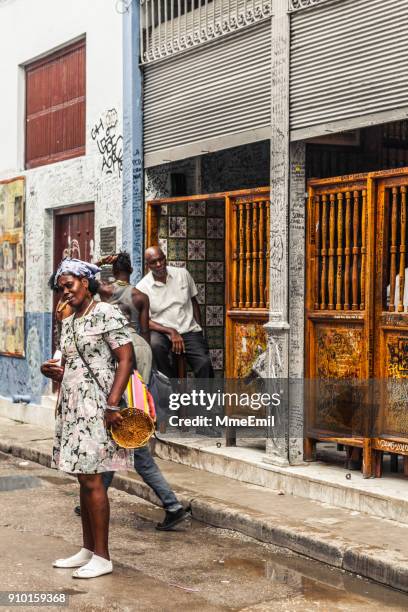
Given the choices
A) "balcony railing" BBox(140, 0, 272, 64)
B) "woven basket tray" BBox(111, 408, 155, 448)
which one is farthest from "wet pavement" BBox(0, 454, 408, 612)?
"balcony railing" BBox(140, 0, 272, 64)

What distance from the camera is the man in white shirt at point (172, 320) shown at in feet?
34.5

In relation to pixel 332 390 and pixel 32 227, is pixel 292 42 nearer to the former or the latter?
pixel 332 390

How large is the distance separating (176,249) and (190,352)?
121 centimetres

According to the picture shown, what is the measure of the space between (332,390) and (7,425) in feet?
19.0

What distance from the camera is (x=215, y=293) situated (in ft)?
37.0

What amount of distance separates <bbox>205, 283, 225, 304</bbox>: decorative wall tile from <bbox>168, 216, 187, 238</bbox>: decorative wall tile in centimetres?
58

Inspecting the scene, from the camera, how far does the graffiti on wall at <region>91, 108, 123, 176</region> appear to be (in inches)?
462

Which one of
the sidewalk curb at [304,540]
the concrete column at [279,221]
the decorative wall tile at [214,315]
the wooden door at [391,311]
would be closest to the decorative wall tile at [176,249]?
the decorative wall tile at [214,315]

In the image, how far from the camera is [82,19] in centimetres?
1247

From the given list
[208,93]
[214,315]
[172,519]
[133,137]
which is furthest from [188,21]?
[172,519]

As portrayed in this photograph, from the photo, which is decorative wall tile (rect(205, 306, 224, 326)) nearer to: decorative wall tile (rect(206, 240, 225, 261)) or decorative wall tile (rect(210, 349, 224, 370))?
decorative wall tile (rect(210, 349, 224, 370))

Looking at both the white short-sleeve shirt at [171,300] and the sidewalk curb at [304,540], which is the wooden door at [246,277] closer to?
the white short-sleeve shirt at [171,300]

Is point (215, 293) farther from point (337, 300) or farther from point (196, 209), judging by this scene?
point (337, 300)

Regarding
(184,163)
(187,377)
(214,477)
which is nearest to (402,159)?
(184,163)
